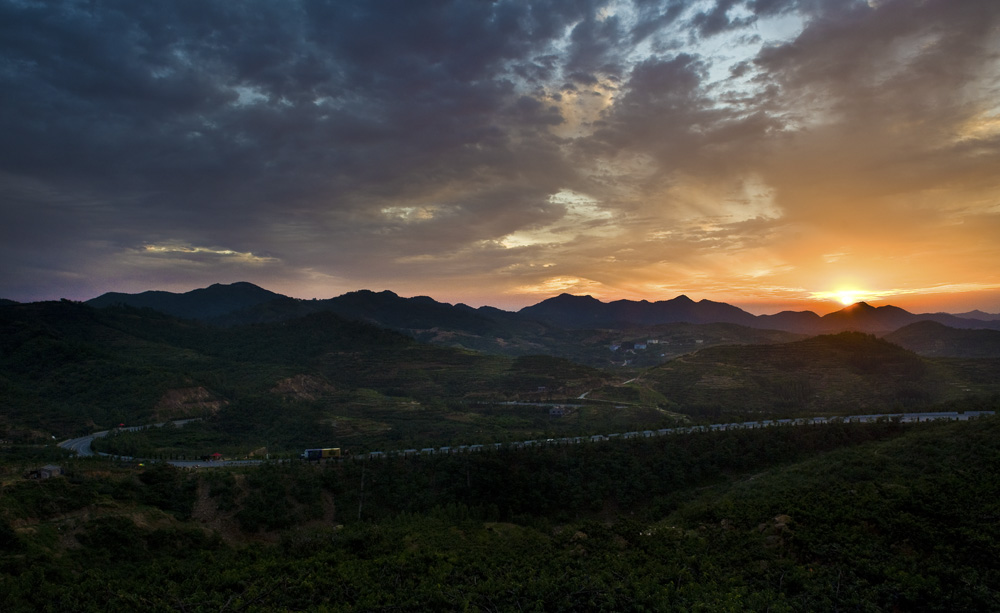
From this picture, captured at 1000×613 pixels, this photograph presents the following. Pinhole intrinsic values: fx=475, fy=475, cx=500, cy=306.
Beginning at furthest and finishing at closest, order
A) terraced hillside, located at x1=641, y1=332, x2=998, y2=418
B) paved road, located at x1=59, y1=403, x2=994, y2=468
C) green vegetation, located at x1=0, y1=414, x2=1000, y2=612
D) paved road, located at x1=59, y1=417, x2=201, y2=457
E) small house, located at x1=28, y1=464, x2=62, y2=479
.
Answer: terraced hillside, located at x1=641, y1=332, x2=998, y2=418 → paved road, located at x1=59, y1=417, x2=201, y2=457 → paved road, located at x1=59, y1=403, x2=994, y2=468 → small house, located at x1=28, y1=464, x2=62, y2=479 → green vegetation, located at x1=0, y1=414, x2=1000, y2=612

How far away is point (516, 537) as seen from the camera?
4012 cm

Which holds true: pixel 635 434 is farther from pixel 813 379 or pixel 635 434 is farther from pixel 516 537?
pixel 813 379

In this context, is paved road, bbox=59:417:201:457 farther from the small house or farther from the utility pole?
the utility pole

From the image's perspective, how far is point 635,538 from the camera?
34.5m

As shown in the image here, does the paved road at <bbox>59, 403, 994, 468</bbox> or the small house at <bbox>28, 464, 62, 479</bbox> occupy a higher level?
the small house at <bbox>28, 464, 62, 479</bbox>

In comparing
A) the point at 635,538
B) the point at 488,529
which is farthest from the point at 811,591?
the point at 488,529

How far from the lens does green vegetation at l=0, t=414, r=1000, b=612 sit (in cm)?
2347

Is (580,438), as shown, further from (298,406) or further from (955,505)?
(298,406)

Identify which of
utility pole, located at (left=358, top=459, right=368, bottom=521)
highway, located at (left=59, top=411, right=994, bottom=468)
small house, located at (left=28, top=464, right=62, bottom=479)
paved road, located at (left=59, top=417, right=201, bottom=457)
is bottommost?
utility pole, located at (left=358, top=459, right=368, bottom=521)

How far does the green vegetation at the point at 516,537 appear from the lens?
23469 mm

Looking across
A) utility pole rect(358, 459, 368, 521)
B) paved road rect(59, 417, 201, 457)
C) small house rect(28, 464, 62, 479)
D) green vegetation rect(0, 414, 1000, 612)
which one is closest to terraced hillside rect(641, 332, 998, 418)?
green vegetation rect(0, 414, 1000, 612)

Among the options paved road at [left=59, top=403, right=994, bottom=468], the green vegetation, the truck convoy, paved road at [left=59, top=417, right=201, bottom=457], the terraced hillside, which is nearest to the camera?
the green vegetation

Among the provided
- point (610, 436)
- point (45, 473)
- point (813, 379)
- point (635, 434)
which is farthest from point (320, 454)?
point (813, 379)

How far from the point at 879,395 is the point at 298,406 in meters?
156
